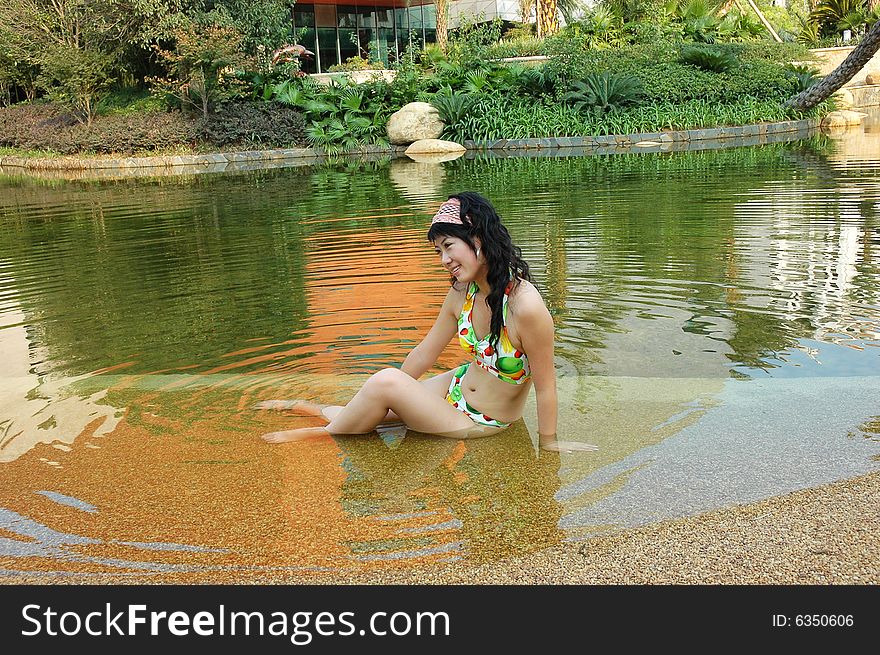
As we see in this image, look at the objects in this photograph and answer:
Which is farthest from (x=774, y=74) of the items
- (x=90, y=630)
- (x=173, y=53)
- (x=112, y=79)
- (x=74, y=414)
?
(x=90, y=630)

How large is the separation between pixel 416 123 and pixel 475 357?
20840 mm

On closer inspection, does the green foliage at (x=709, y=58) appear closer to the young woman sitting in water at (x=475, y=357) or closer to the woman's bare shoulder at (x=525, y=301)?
the young woman sitting in water at (x=475, y=357)

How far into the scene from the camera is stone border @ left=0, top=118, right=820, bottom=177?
21797 mm

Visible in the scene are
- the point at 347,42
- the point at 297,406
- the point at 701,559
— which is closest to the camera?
the point at 701,559

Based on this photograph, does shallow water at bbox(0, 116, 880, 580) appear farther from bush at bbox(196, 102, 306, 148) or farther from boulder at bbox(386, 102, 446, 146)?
bush at bbox(196, 102, 306, 148)

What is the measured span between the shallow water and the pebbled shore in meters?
0.09

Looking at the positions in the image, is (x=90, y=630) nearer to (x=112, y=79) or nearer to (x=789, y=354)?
(x=789, y=354)

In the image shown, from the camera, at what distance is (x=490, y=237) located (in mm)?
3582

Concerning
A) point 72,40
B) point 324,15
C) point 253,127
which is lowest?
point 253,127

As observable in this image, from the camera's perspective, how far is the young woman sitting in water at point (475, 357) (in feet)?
11.9

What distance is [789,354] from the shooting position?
5246mm

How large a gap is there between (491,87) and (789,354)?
2115 centimetres

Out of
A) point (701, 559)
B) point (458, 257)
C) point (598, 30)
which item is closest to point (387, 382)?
point (458, 257)

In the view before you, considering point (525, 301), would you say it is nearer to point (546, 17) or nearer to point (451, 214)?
point (451, 214)
